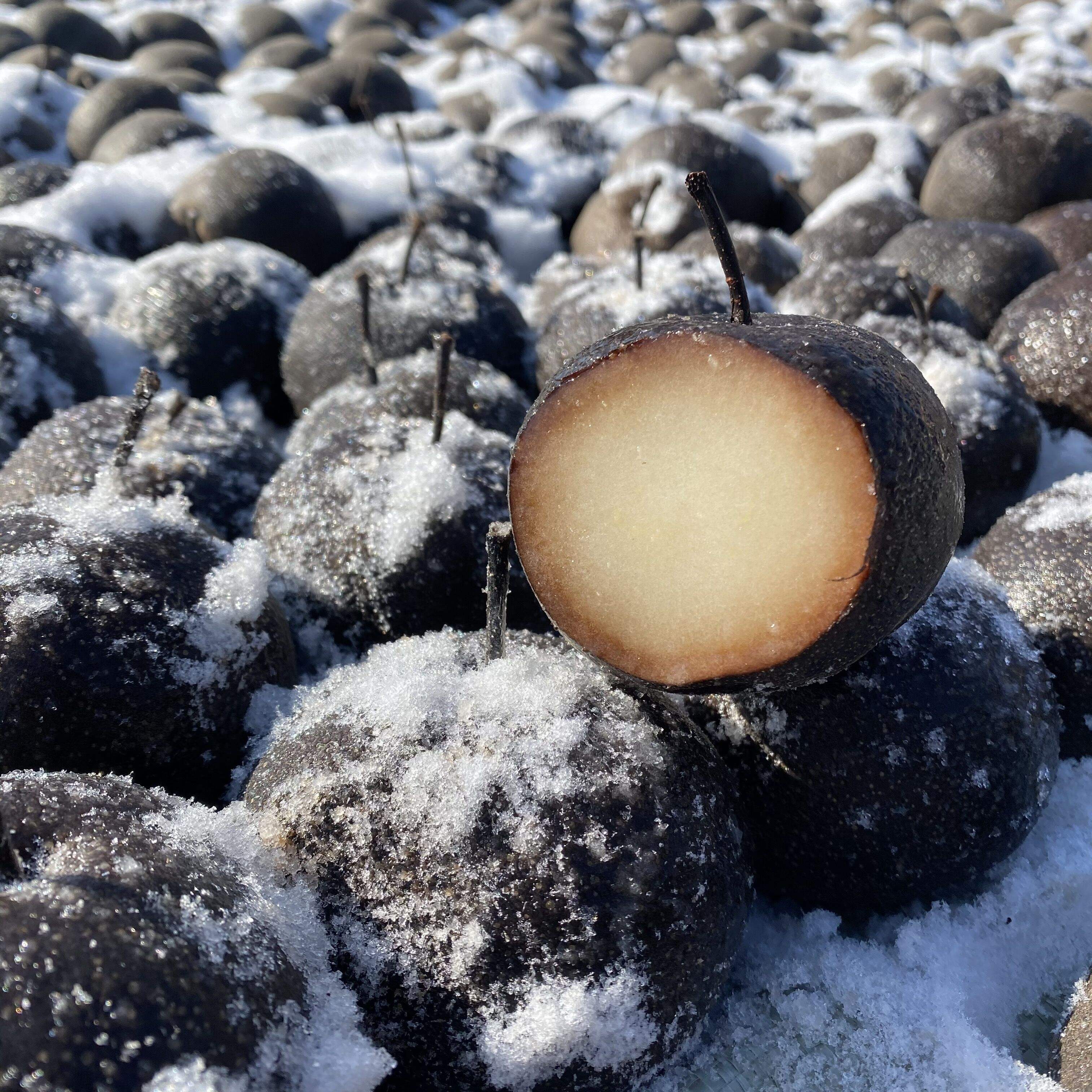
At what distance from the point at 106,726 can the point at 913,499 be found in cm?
105

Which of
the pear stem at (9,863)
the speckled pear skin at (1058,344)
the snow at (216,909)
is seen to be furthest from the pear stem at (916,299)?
the pear stem at (9,863)

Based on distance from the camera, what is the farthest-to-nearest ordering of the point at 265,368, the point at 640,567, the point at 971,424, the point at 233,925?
the point at 265,368, the point at 971,424, the point at 640,567, the point at 233,925

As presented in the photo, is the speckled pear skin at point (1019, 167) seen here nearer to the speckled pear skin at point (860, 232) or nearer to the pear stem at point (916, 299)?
the speckled pear skin at point (860, 232)

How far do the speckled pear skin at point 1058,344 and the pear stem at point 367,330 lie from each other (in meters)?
1.44

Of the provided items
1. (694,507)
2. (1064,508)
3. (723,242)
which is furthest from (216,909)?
(1064,508)

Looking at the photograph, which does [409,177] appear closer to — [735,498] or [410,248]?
[410,248]

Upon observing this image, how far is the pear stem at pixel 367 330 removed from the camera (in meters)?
1.91

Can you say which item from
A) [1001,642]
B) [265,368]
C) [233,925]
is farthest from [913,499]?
[265,368]

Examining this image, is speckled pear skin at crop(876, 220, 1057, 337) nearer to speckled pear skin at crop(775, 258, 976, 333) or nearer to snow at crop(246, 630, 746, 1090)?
speckled pear skin at crop(775, 258, 976, 333)

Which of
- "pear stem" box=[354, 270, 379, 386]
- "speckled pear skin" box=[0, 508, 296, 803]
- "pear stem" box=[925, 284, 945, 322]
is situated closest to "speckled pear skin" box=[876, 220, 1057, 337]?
"pear stem" box=[925, 284, 945, 322]

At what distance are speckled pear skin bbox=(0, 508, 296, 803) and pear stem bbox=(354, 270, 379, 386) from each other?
2.36 ft

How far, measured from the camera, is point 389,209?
11.3 ft

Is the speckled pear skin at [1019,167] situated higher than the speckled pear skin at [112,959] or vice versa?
the speckled pear skin at [112,959]

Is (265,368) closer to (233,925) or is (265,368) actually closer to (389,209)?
(389,209)
